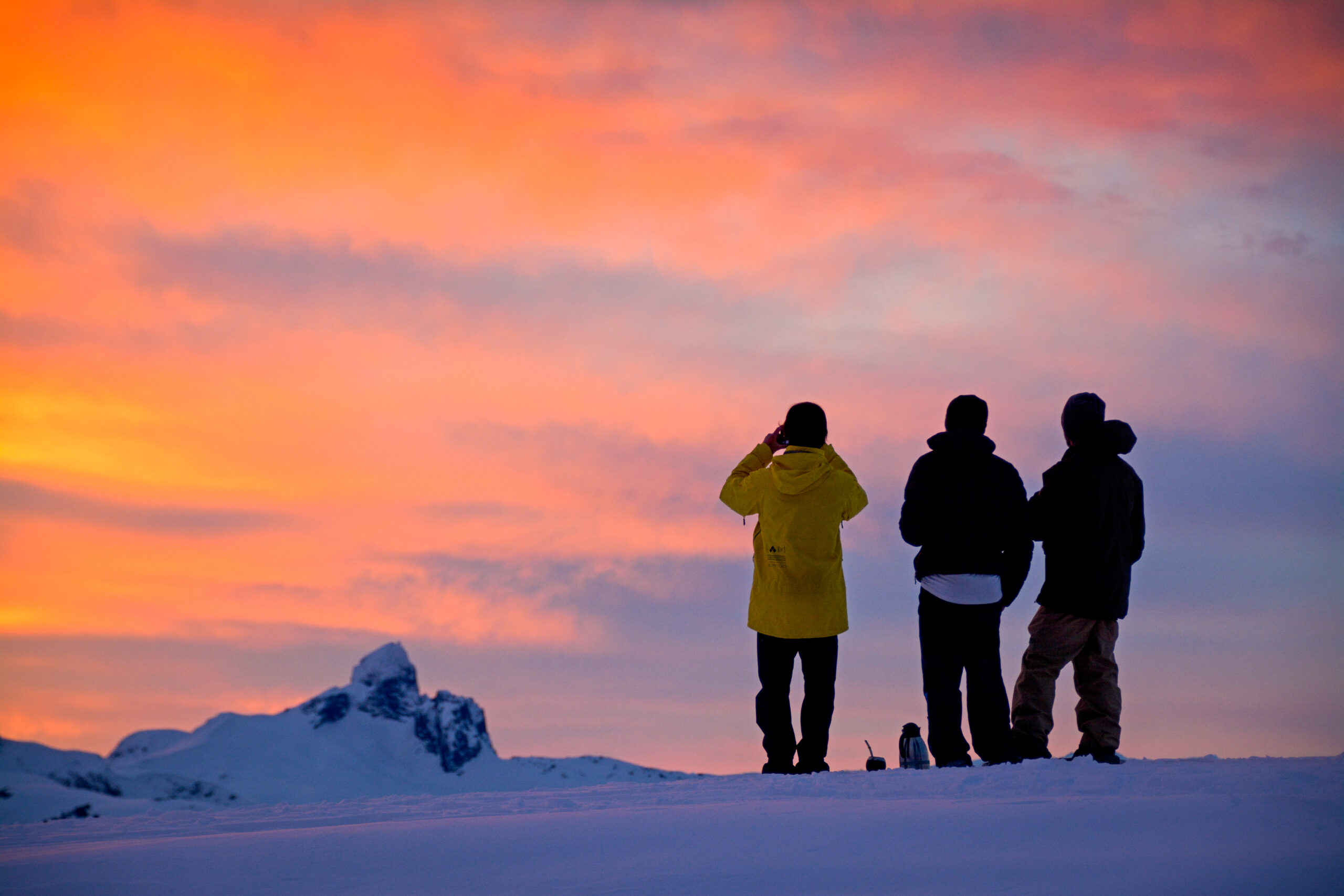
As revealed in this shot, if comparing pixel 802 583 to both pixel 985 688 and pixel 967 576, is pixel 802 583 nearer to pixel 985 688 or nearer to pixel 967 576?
pixel 967 576

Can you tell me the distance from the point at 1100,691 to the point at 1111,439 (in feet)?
6.14

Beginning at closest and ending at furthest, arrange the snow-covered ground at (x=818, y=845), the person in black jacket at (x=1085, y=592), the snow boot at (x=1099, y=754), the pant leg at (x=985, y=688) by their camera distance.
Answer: the snow-covered ground at (x=818, y=845), the snow boot at (x=1099, y=754), the pant leg at (x=985, y=688), the person in black jacket at (x=1085, y=592)

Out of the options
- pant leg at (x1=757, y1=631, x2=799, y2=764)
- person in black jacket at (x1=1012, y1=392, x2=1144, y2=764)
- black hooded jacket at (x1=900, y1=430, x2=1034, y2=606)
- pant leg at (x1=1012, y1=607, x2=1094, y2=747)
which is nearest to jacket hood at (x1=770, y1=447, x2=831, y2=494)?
black hooded jacket at (x1=900, y1=430, x2=1034, y2=606)

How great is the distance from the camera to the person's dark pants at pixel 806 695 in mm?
8609

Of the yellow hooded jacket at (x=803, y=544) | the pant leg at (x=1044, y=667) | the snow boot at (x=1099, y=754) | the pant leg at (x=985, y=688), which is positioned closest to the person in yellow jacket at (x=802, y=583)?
the yellow hooded jacket at (x=803, y=544)

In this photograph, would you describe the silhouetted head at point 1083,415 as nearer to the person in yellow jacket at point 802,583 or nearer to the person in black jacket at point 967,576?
the person in black jacket at point 967,576

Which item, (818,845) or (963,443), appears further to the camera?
(963,443)

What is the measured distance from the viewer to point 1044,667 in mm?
8570

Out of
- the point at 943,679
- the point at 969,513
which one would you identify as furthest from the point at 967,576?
the point at 943,679

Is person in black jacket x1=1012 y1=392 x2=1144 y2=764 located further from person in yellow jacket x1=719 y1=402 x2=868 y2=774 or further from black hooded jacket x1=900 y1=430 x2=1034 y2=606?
person in yellow jacket x1=719 y1=402 x2=868 y2=774

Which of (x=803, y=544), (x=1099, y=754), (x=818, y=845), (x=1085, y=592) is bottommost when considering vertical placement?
(x=818, y=845)

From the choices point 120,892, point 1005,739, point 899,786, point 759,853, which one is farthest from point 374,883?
point 1005,739

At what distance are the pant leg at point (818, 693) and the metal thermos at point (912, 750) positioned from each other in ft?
2.28

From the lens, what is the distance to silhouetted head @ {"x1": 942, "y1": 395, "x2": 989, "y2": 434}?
338 inches
